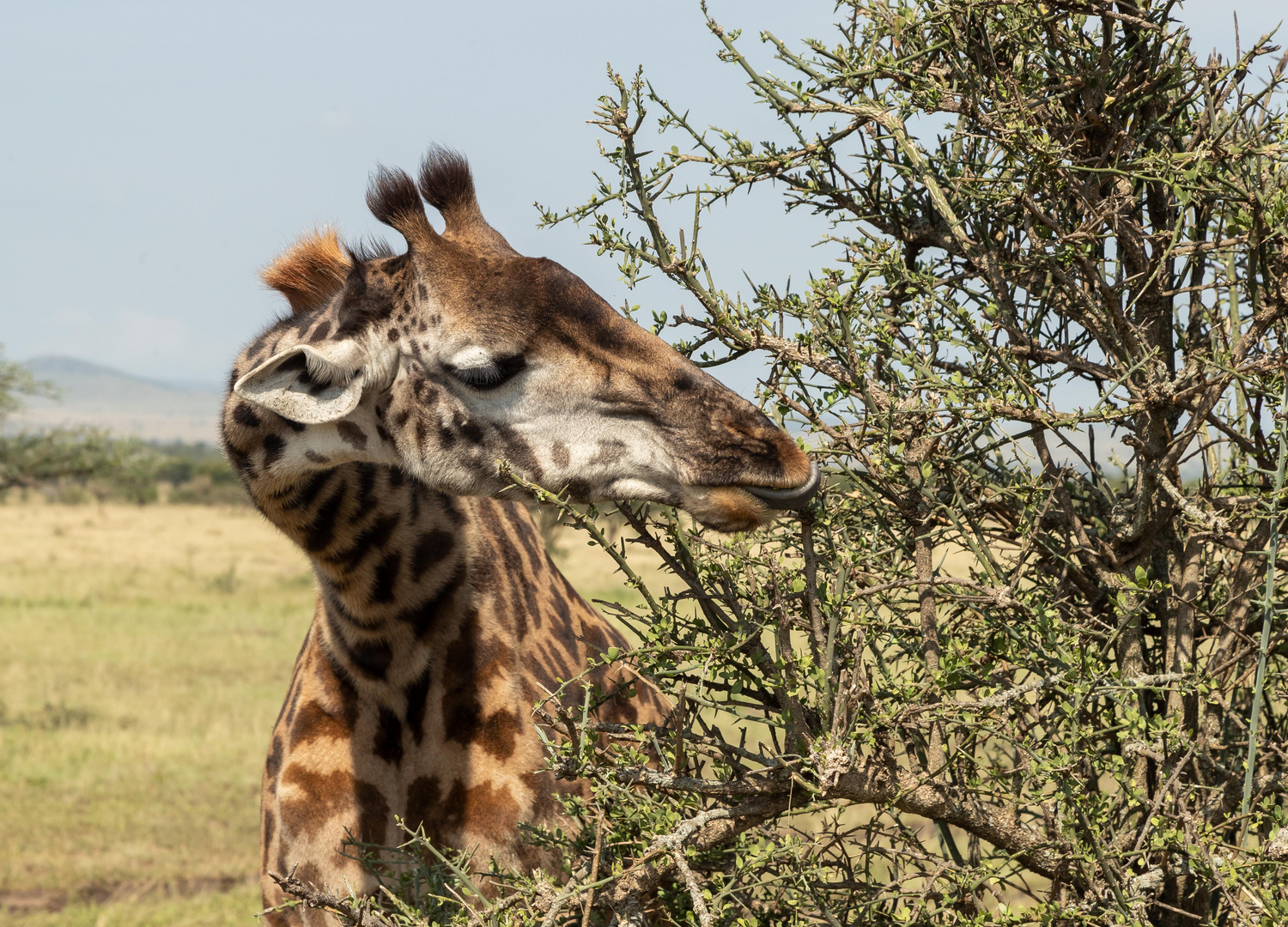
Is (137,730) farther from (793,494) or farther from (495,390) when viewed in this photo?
(793,494)

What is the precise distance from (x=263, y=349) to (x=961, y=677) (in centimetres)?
213

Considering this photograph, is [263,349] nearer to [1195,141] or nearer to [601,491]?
[601,491]

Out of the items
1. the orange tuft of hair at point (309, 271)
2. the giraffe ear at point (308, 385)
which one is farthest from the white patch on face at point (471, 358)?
the orange tuft of hair at point (309, 271)

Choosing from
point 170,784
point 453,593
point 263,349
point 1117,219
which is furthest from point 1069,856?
point 170,784

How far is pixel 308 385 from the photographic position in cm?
279

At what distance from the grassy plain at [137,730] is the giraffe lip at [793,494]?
1.71ft

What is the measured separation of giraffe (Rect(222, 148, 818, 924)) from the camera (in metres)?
2.65

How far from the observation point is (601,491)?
2693 millimetres

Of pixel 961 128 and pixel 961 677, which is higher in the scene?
pixel 961 128

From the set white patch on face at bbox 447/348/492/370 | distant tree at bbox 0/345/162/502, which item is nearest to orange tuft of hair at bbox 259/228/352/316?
white patch on face at bbox 447/348/492/370

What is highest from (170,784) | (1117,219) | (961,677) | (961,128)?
(961,128)

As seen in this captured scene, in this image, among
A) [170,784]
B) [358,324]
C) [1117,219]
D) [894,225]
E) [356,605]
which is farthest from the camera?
[170,784]

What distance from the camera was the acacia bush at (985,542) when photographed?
2.05 meters

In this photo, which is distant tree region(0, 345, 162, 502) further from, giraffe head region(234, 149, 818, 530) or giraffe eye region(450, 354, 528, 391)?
giraffe eye region(450, 354, 528, 391)
